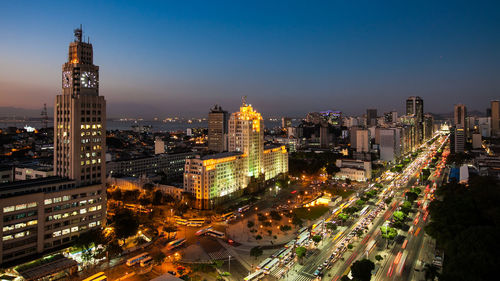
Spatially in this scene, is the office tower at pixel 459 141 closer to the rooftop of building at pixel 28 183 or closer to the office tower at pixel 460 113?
the office tower at pixel 460 113

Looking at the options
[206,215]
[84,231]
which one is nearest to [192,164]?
[206,215]

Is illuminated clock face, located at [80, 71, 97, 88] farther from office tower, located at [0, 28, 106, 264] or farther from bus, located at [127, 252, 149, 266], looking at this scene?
bus, located at [127, 252, 149, 266]

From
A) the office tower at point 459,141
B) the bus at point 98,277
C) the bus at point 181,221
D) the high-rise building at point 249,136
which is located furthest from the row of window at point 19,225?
the office tower at point 459,141

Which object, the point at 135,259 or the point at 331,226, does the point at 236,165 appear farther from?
the point at 135,259

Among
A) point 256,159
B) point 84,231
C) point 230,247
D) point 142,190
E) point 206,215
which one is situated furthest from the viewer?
point 256,159

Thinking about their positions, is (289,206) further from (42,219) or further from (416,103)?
(416,103)

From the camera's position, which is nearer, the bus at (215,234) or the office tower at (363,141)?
the bus at (215,234)

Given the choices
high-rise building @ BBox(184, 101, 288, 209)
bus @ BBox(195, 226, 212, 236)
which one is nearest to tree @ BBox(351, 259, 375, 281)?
bus @ BBox(195, 226, 212, 236)
